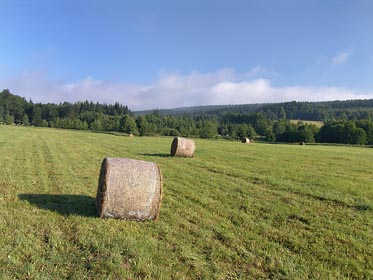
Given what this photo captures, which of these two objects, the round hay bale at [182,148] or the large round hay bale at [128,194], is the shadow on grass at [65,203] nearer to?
the large round hay bale at [128,194]

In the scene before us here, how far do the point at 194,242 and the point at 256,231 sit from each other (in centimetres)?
159

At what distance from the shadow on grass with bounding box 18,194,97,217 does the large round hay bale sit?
0.62m

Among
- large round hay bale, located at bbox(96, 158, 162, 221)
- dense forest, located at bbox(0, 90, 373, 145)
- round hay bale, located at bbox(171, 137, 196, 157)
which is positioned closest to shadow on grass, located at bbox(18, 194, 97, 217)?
large round hay bale, located at bbox(96, 158, 162, 221)

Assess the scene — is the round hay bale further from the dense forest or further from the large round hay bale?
the dense forest

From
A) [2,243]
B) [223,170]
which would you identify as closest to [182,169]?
[223,170]

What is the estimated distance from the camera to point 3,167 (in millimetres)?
12969

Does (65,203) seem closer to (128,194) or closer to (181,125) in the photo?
(128,194)

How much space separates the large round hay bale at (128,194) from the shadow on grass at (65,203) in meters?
0.62

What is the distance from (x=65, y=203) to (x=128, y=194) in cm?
233

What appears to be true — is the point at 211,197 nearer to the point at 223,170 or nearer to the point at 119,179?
the point at 119,179

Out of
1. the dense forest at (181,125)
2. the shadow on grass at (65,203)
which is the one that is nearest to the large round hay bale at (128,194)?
the shadow on grass at (65,203)

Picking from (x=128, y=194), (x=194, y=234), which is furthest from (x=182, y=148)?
(x=194, y=234)

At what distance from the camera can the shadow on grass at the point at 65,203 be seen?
7302mm

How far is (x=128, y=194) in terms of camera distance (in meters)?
6.81
